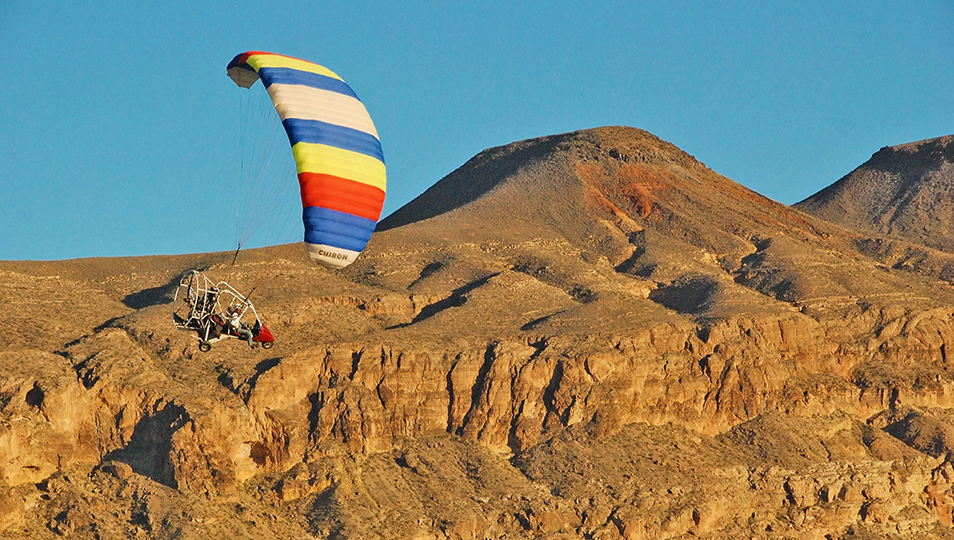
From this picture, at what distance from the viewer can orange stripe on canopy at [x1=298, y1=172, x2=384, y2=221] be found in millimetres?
64938

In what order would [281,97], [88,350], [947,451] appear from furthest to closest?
[947,451]
[88,350]
[281,97]

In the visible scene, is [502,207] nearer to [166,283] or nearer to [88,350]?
[166,283]

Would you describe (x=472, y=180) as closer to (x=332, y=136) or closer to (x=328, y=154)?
(x=332, y=136)

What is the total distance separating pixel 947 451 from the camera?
95312 mm

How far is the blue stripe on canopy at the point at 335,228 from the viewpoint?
64.3 metres

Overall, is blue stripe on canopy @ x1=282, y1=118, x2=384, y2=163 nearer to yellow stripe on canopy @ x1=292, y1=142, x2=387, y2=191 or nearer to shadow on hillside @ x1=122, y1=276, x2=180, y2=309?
yellow stripe on canopy @ x1=292, y1=142, x2=387, y2=191

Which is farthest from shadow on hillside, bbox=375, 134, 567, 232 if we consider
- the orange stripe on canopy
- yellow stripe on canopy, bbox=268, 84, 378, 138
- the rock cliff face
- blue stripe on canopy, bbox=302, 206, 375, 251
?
blue stripe on canopy, bbox=302, 206, 375, 251

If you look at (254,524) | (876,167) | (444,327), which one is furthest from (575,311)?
(876,167)

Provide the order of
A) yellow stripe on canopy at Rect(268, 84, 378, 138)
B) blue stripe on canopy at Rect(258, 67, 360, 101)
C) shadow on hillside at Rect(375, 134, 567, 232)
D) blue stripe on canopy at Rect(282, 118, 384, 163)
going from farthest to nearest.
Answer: shadow on hillside at Rect(375, 134, 567, 232) < blue stripe on canopy at Rect(258, 67, 360, 101) < yellow stripe on canopy at Rect(268, 84, 378, 138) < blue stripe on canopy at Rect(282, 118, 384, 163)

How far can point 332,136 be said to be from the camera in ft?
219

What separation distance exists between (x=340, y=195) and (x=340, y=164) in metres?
1.21

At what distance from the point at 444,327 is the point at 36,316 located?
18.8 m

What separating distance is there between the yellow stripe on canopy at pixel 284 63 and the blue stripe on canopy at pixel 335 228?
672 centimetres

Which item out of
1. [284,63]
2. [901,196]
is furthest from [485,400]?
[901,196]
